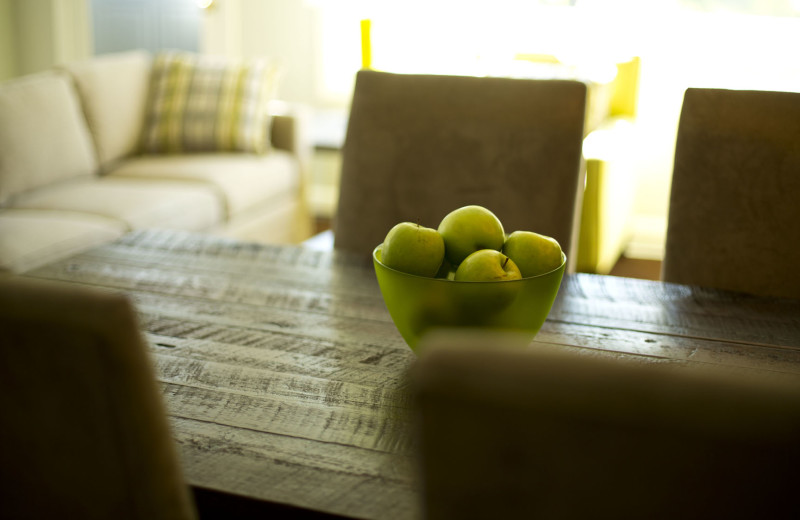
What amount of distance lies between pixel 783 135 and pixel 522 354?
1125mm

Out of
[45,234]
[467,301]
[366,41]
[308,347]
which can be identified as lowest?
[45,234]

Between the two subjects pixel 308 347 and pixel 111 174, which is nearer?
pixel 308 347

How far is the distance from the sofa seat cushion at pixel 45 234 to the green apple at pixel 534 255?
1729mm

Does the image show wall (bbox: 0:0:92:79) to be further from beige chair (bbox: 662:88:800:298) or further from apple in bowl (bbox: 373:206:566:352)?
apple in bowl (bbox: 373:206:566:352)

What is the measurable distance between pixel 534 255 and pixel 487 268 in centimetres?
8

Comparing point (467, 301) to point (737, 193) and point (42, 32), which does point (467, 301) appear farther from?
point (42, 32)

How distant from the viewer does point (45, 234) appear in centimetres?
243

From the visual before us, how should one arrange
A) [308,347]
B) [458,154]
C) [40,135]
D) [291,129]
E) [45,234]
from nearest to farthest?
[308,347]
[458,154]
[45,234]
[40,135]
[291,129]

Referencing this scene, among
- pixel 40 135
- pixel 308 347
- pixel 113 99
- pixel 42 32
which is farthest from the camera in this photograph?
pixel 42 32

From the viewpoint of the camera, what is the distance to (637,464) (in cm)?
40

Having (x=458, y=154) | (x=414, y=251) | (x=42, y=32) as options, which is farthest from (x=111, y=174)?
(x=414, y=251)

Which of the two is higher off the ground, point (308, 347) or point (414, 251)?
point (414, 251)

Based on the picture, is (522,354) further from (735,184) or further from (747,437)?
(735,184)

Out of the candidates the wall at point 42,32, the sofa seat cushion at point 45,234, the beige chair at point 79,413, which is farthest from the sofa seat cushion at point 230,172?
the beige chair at point 79,413
